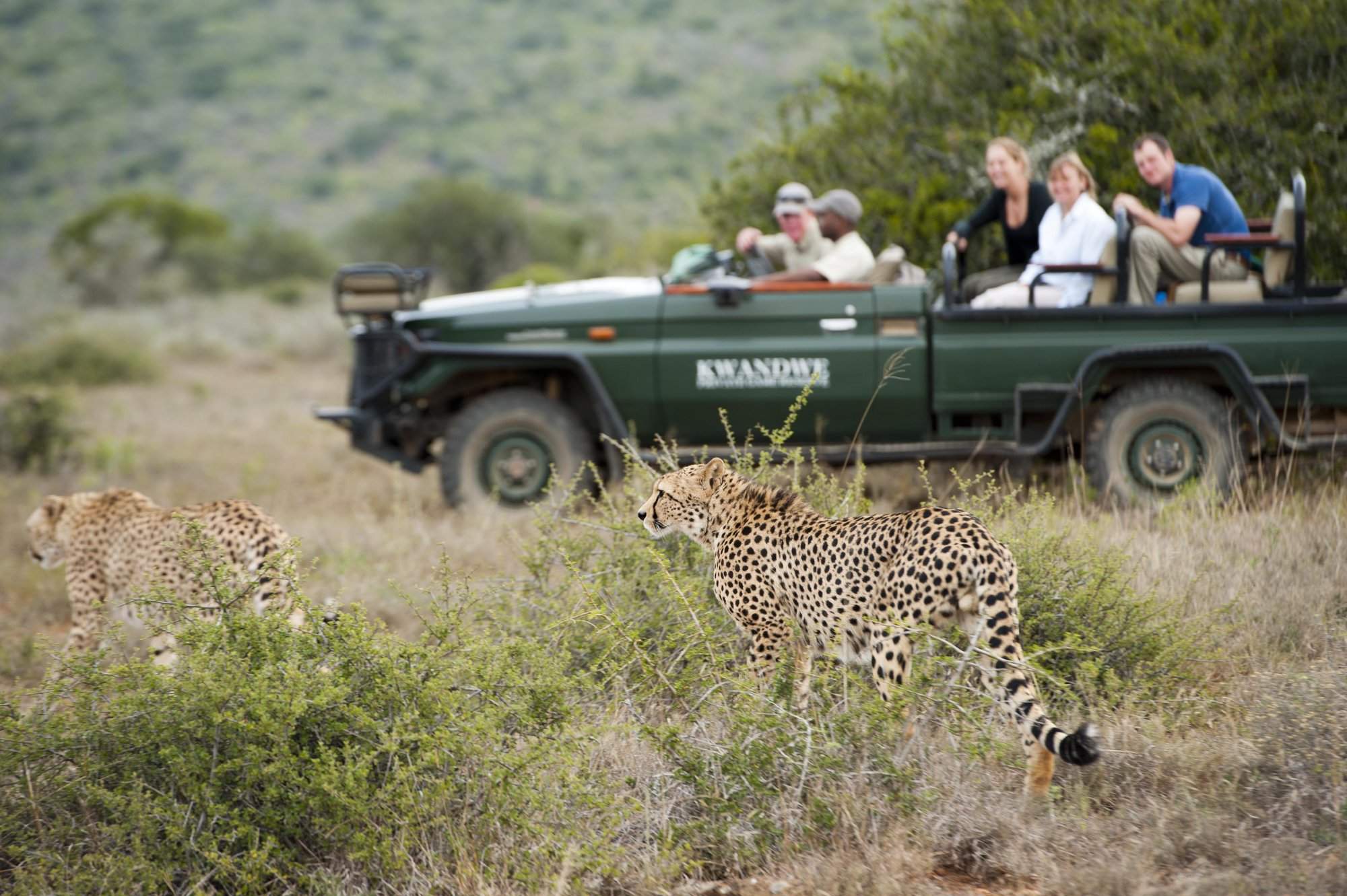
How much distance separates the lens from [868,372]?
7469 mm

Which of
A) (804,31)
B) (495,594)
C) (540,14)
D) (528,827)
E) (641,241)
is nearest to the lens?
(528,827)

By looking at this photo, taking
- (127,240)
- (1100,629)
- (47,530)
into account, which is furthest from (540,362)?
(127,240)

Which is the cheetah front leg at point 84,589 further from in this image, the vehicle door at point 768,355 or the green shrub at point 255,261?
the green shrub at point 255,261

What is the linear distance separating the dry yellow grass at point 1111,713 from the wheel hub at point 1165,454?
373mm

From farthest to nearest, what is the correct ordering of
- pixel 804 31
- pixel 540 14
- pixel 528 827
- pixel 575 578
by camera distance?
pixel 540 14 → pixel 804 31 → pixel 575 578 → pixel 528 827

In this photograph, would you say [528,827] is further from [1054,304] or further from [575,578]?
[1054,304]

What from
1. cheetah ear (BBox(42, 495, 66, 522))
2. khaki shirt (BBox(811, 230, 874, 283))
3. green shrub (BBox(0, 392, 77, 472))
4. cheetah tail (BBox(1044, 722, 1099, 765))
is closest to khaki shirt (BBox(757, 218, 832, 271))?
khaki shirt (BBox(811, 230, 874, 283))

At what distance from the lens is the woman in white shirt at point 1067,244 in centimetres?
740

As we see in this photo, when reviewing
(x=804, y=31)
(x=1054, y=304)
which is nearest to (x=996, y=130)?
(x=1054, y=304)

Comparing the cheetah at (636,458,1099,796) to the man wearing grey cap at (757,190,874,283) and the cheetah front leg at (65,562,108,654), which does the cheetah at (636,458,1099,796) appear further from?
the man wearing grey cap at (757,190,874,283)

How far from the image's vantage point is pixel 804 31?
135 feet

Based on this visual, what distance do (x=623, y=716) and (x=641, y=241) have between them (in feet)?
56.7

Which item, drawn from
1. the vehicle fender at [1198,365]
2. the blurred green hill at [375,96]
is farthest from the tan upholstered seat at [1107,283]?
the blurred green hill at [375,96]

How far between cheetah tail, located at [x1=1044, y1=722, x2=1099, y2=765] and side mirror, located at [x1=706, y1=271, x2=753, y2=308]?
4461 mm
